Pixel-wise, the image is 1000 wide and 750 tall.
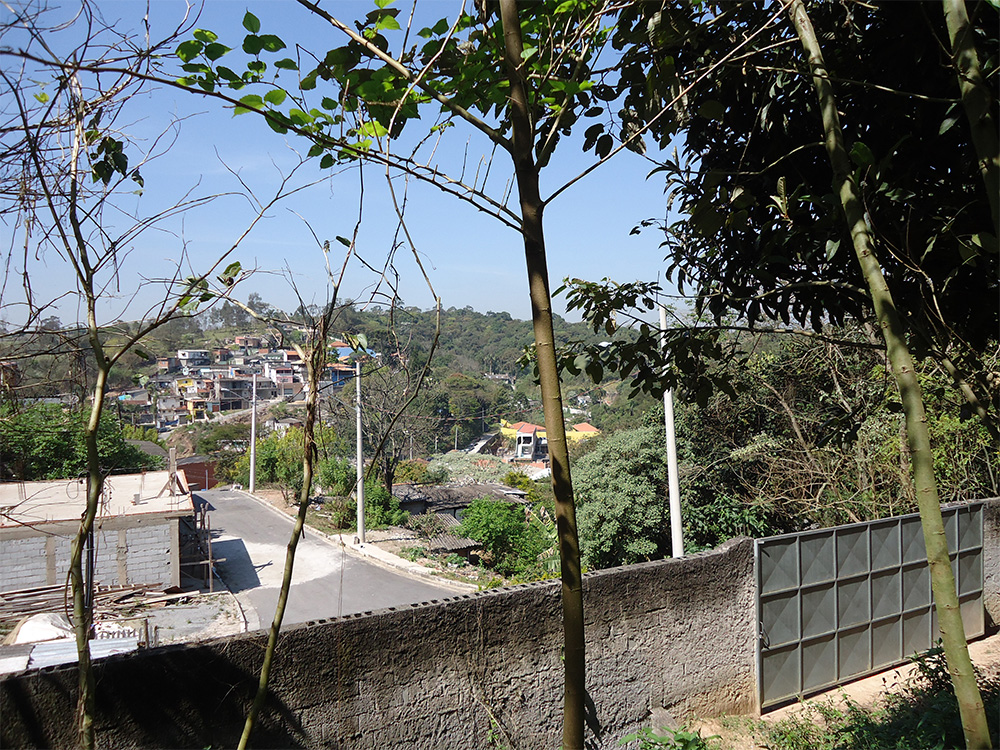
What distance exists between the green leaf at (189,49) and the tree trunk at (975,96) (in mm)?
1679

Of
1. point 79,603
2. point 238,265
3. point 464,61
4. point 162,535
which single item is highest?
point 464,61

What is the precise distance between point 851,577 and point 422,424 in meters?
26.3

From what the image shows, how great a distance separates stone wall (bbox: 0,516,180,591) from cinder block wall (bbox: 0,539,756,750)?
11602 millimetres

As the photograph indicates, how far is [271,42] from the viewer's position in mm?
1582

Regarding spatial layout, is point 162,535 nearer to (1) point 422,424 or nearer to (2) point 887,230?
(2) point 887,230

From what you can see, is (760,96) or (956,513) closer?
(760,96)

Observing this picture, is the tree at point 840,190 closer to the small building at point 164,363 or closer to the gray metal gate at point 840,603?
the small building at point 164,363

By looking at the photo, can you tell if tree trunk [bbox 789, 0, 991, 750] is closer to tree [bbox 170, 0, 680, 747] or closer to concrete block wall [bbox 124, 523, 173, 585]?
tree [bbox 170, 0, 680, 747]

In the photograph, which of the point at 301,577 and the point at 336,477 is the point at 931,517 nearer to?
the point at 301,577

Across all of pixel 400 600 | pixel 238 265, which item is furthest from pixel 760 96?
pixel 400 600

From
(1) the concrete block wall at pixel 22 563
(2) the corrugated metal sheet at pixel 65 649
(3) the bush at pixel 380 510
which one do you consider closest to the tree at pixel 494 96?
(2) the corrugated metal sheet at pixel 65 649

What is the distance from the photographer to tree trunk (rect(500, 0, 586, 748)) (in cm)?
132

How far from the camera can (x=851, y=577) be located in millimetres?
5090

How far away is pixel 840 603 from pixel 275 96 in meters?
5.19
